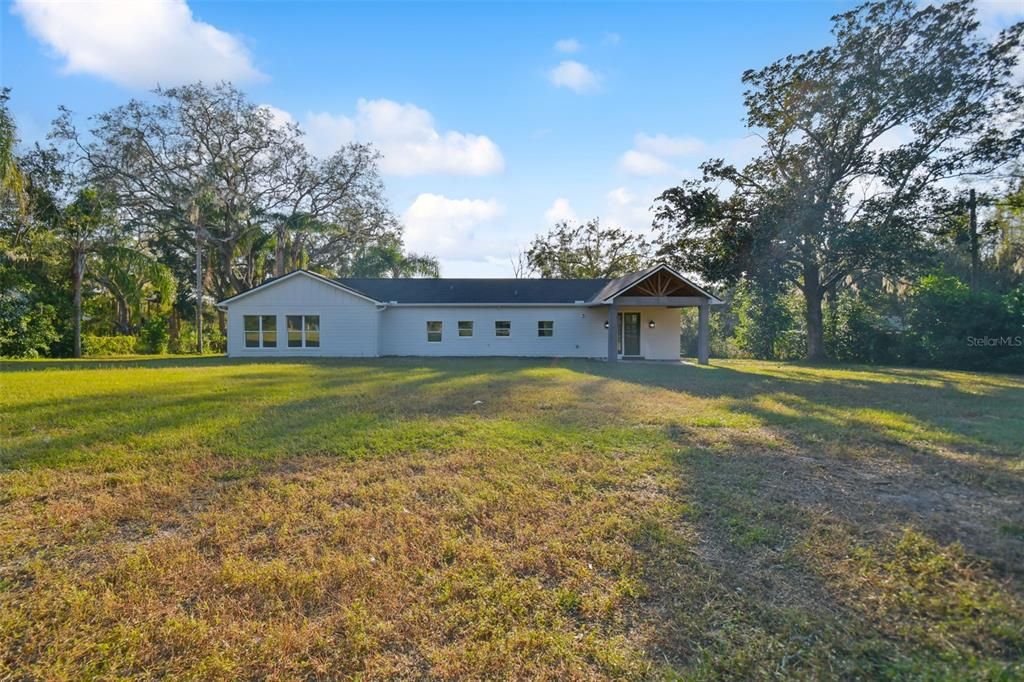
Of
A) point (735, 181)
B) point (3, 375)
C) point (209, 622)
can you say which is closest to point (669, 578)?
point (209, 622)

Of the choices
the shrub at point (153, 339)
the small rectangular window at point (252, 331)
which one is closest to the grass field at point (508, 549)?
the small rectangular window at point (252, 331)

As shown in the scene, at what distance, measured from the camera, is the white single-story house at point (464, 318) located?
1938 centimetres

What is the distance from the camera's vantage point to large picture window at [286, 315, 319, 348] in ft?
65.4

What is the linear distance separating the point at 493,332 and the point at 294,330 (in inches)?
346

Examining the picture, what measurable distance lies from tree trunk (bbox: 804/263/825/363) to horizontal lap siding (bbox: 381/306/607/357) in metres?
9.69

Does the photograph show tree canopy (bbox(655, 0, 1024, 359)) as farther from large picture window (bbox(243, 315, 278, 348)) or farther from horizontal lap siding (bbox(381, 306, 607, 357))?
large picture window (bbox(243, 315, 278, 348))

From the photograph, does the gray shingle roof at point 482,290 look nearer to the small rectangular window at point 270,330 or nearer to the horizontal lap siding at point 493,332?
the horizontal lap siding at point 493,332

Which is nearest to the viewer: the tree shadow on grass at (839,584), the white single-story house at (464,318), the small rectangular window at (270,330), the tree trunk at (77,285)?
the tree shadow on grass at (839,584)

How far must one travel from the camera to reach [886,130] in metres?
18.9

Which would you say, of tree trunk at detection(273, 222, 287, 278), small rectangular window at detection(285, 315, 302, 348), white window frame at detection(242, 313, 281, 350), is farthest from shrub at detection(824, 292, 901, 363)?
tree trunk at detection(273, 222, 287, 278)

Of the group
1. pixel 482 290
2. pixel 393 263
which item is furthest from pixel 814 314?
pixel 393 263

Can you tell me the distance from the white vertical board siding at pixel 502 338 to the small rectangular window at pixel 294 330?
3.52 m

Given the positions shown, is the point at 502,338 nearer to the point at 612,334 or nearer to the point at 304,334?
the point at 612,334

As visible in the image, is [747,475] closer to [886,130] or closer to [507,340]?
[507,340]
